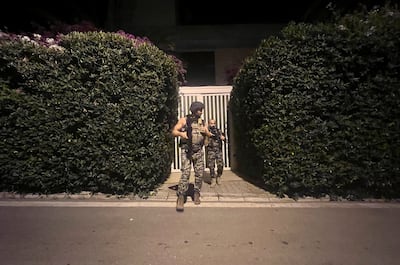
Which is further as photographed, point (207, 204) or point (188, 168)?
point (207, 204)

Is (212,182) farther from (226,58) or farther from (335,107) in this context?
(226,58)

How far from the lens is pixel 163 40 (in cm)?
1332

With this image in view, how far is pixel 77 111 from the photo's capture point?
6.25 m

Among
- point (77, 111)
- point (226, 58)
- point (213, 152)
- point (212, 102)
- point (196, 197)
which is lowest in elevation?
point (196, 197)

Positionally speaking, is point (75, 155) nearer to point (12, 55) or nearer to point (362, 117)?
point (12, 55)

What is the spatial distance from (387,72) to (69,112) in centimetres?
526

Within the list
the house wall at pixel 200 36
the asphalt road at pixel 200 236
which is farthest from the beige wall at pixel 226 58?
the asphalt road at pixel 200 236

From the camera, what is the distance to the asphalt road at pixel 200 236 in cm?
416

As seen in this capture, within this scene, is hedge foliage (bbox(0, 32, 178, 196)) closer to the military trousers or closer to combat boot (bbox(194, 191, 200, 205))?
the military trousers

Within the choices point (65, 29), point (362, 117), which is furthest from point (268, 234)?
point (65, 29)

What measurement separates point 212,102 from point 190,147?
3.45 metres

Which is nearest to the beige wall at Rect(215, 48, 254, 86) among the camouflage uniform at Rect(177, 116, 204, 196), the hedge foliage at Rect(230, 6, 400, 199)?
the hedge foliage at Rect(230, 6, 400, 199)

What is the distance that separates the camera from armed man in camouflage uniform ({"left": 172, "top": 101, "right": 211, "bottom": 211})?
599cm

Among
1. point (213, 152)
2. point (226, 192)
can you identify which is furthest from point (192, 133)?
point (213, 152)
